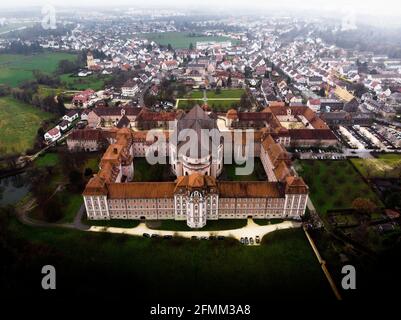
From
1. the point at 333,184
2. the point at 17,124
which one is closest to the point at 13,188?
the point at 17,124

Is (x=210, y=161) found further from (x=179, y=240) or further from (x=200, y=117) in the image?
(x=179, y=240)

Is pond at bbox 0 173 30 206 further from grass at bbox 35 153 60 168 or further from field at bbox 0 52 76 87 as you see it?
field at bbox 0 52 76 87

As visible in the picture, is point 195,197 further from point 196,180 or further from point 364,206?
point 364,206

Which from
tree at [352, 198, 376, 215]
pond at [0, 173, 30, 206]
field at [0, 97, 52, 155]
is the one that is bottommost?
Result: field at [0, 97, 52, 155]

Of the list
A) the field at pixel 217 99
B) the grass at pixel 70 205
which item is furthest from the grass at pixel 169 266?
the field at pixel 217 99

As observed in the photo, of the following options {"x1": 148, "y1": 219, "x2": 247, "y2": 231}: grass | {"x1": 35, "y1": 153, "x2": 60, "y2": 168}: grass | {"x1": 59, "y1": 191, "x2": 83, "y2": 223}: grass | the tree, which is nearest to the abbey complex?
{"x1": 148, "y1": 219, "x2": 247, "y2": 231}: grass

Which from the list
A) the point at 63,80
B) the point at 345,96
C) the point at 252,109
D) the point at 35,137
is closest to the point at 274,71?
the point at 345,96
